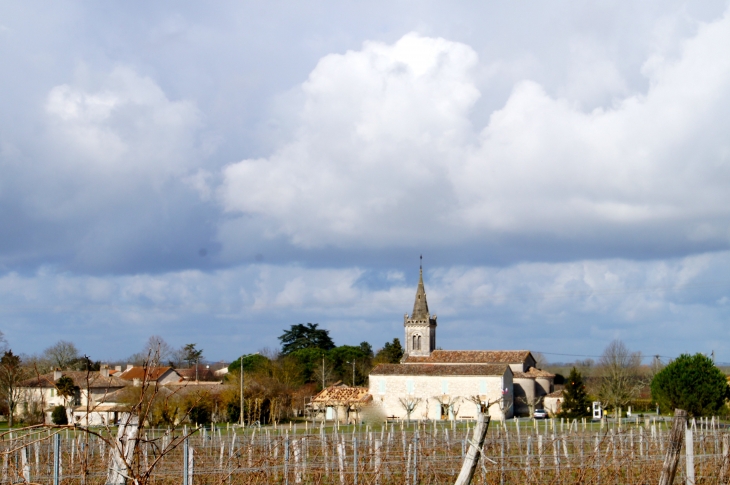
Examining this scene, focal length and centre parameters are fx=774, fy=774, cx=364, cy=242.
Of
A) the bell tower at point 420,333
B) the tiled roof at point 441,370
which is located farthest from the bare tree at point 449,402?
the bell tower at point 420,333

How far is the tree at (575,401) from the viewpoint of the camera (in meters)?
51.5

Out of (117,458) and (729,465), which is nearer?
(117,458)

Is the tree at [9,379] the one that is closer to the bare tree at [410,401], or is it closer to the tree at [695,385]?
the bare tree at [410,401]

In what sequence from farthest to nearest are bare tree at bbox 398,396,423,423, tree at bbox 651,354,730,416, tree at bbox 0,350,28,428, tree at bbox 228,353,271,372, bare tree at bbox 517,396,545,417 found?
tree at bbox 228,353,271,372
bare tree at bbox 517,396,545,417
bare tree at bbox 398,396,423,423
tree at bbox 0,350,28,428
tree at bbox 651,354,730,416

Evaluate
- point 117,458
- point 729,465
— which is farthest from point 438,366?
point 117,458

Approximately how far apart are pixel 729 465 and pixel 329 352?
72323mm

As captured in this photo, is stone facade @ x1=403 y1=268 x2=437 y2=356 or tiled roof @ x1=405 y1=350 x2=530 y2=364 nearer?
tiled roof @ x1=405 y1=350 x2=530 y2=364

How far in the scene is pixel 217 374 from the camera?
299ft

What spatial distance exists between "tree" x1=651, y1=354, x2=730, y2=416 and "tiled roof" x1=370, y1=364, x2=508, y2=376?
15824mm

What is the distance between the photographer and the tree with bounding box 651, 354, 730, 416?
134ft

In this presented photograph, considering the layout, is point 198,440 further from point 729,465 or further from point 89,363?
point 89,363

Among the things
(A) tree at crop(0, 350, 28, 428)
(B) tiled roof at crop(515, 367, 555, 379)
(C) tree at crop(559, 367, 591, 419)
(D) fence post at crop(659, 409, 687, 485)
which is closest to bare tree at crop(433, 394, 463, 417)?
(C) tree at crop(559, 367, 591, 419)

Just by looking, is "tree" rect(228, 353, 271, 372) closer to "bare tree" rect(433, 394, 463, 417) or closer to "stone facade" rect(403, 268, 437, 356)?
"stone facade" rect(403, 268, 437, 356)

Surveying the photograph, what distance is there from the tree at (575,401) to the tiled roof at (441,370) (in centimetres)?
564
